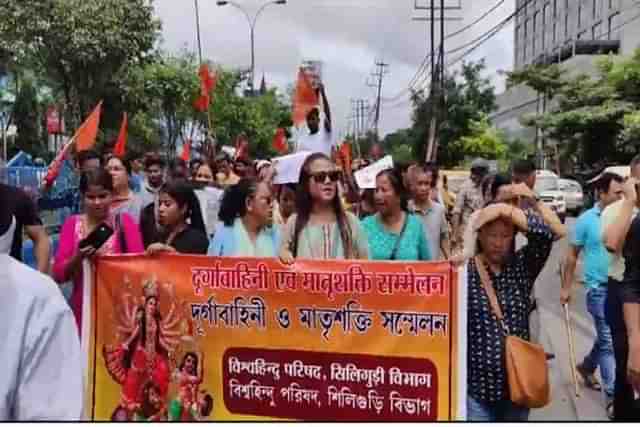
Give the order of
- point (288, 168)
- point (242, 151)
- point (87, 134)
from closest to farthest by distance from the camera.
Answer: point (288, 168), point (87, 134), point (242, 151)

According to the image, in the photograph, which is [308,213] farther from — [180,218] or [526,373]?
[526,373]

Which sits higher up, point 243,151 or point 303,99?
point 303,99

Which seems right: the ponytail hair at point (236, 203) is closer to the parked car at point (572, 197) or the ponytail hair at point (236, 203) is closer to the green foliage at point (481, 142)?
the parked car at point (572, 197)

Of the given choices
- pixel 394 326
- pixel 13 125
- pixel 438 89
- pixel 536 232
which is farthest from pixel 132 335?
pixel 13 125

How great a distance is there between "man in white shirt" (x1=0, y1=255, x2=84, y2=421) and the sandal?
4.90 m

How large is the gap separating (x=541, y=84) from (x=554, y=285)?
79.8 feet

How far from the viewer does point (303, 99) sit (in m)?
7.89

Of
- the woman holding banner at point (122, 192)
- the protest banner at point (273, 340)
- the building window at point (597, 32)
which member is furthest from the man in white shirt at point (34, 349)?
the building window at point (597, 32)

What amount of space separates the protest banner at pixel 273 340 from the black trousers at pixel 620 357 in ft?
2.47

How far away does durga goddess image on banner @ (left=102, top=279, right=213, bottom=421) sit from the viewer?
404cm

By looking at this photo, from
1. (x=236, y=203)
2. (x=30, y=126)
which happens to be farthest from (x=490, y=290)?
(x=30, y=126)

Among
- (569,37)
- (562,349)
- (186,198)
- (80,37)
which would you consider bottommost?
(562,349)

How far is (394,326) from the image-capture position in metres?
3.84

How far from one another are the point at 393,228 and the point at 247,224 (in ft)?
2.54
